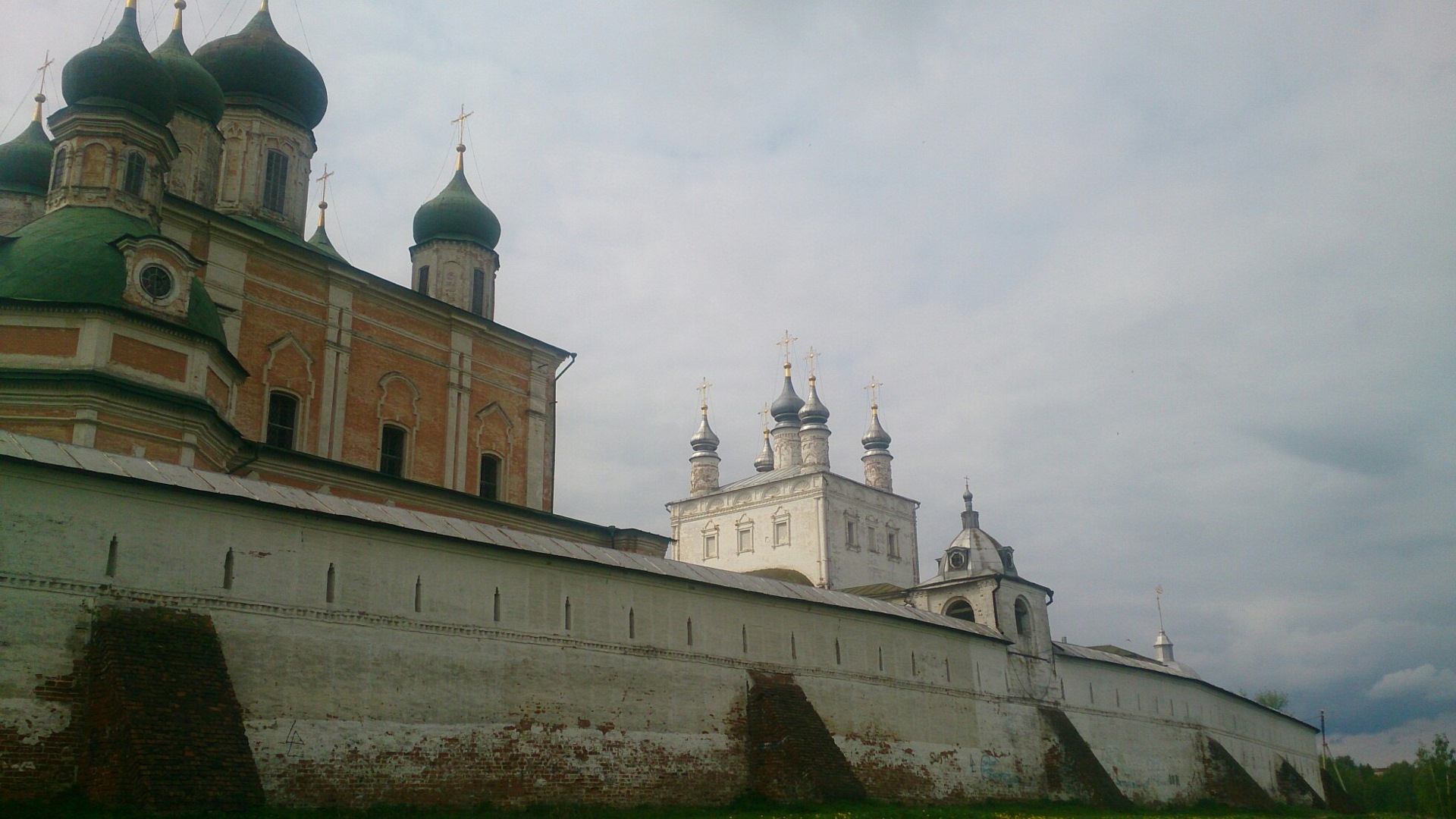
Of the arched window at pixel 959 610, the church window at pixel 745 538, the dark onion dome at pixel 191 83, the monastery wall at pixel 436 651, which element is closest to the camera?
the monastery wall at pixel 436 651

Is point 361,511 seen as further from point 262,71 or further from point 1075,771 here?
point 1075,771

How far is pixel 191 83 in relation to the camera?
2038cm

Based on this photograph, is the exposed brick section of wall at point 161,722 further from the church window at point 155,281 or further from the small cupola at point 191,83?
the small cupola at point 191,83

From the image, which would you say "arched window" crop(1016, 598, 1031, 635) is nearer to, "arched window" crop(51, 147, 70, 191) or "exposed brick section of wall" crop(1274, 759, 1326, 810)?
"exposed brick section of wall" crop(1274, 759, 1326, 810)

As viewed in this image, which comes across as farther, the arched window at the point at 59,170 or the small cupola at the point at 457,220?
the small cupola at the point at 457,220

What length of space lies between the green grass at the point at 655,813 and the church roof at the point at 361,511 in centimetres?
Result: 307

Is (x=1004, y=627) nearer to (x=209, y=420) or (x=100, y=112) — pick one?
(x=209, y=420)

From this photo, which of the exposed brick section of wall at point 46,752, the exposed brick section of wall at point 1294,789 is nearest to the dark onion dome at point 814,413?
the exposed brick section of wall at point 1294,789

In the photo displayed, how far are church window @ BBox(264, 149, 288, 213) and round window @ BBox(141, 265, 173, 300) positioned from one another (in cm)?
667

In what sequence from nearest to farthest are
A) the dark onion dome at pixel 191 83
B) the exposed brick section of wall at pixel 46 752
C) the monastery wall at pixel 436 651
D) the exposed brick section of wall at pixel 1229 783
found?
the exposed brick section of wall at pixel 46 752
the monastery wall at pixel 436 651
the dark onion dome at pixel 191 83
the exposed brick section of wall at pixel 1229 783

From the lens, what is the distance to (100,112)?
17234 millimetres

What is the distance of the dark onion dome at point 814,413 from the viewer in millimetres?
50750

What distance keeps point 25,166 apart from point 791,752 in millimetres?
16695

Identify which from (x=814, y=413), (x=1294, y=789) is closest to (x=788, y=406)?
(x=814, y=413)
